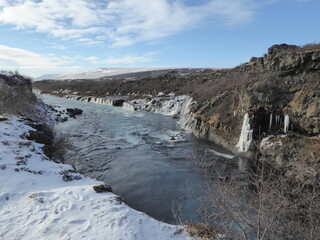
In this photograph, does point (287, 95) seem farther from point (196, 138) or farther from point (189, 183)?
point (189, 183)

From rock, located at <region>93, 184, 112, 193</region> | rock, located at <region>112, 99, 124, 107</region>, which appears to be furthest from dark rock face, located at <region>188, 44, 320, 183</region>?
rock, located at <region>112, 99, 124, 107</region>

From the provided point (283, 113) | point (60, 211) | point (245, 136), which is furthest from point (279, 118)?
point (60, 211)

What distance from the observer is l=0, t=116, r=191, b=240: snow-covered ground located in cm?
525

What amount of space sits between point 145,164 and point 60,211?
299 inches

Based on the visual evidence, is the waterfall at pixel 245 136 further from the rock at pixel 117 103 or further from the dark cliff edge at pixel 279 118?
the rock at pixel 117 103

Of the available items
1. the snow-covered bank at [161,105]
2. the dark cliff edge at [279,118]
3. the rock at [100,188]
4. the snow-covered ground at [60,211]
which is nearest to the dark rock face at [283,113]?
the dark cliff edge at [279,118]

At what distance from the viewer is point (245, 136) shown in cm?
1519

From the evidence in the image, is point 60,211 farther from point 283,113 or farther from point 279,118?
point 283,113

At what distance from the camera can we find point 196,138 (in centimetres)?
1898

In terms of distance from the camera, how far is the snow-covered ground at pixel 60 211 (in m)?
5.25

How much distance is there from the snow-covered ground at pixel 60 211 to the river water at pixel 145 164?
6.32 feet

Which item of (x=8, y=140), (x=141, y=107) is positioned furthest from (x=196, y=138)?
(x=141, y=107)

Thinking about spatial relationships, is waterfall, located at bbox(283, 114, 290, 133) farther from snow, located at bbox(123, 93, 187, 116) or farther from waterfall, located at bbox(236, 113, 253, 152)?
snow, located at bbox(123, 93, 187, 116)

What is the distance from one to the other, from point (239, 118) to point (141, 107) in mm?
22443
